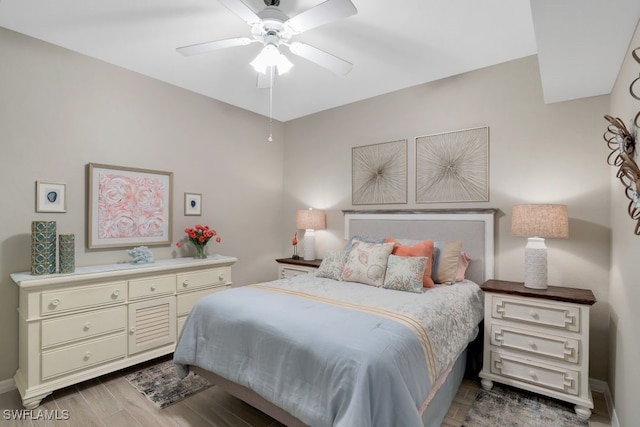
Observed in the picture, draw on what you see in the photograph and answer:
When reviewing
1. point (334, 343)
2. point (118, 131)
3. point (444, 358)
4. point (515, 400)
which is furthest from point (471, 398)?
point (118, 131)

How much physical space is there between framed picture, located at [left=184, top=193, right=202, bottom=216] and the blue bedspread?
1624mm

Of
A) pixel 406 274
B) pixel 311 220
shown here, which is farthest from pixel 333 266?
pixel 311 220

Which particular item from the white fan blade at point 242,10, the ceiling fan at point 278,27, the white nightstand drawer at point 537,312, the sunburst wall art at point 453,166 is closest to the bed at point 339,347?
the white nightstand drawer at point 537,312

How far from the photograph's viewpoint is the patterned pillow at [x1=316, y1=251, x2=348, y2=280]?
3.01m

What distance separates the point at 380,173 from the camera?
148 inches

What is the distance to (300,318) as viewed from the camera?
6.13 feet

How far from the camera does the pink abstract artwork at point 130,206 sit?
2990 millimetres

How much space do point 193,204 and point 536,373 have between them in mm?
3550

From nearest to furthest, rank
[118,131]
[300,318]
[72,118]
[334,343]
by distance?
[334,343] → [300,318] → [72,118] → [118,131]

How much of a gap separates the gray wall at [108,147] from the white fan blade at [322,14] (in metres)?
2.04

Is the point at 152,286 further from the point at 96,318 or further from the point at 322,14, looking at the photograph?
the point at 322,14

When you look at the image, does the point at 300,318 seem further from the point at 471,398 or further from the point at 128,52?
the point at 128,52

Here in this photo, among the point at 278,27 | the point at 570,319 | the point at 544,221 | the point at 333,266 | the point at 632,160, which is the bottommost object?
the point at 570,319

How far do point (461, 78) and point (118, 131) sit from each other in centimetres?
338
